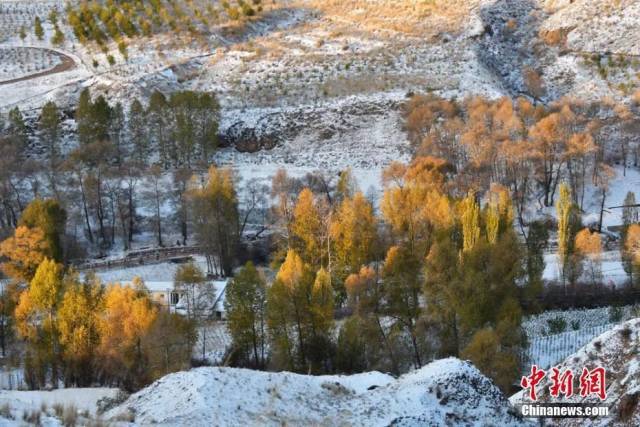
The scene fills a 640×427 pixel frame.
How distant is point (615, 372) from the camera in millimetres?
12898

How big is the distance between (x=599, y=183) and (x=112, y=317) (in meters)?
25.8

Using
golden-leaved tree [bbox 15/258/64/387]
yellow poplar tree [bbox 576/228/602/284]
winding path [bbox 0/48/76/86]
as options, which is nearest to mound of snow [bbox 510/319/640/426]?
golden-leaved tree [bbox 15/258/64/387]

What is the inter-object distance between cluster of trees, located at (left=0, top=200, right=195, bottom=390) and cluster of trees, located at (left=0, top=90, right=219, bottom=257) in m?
11.4

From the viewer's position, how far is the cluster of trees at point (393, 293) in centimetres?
2259

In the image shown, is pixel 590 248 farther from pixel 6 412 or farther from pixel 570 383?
pixel 6 412

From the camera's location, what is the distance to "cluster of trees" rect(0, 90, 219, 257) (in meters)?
36.1

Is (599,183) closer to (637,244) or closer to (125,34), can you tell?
(637,244)

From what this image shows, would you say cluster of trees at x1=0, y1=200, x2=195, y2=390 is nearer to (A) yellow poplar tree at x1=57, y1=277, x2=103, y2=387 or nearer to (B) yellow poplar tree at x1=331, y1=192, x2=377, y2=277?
(A) yellow poplar tree at x1=57, y1=277, x2=103, y2=387

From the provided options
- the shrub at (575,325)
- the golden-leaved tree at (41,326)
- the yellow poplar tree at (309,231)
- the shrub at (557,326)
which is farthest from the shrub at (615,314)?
the golden-leaved tree at (41,326)

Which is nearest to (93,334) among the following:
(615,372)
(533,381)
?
(533,381)

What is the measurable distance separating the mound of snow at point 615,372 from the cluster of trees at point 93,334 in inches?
432

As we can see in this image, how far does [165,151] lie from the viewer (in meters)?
42.0

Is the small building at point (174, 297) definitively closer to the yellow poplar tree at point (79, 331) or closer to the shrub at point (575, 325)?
the yellow poplar tree at point (79, 331)
